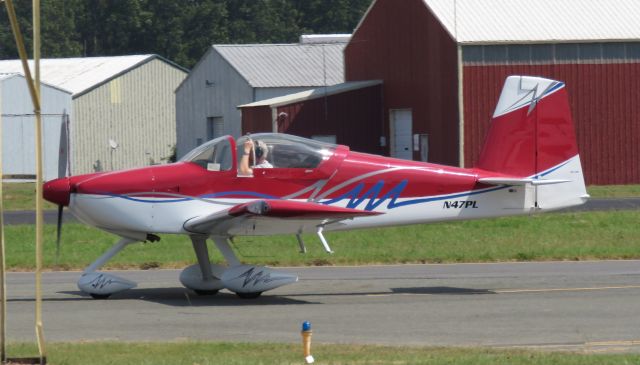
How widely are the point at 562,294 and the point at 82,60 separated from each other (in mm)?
52091

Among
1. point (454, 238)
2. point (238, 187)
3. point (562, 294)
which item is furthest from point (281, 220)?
point (454, 238)

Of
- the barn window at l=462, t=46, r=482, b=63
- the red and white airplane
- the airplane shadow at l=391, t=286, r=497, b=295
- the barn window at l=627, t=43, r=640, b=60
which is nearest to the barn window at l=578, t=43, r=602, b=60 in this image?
the barn window at l=627, t=43, r=640, b=60

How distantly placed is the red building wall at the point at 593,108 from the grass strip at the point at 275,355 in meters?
26.8

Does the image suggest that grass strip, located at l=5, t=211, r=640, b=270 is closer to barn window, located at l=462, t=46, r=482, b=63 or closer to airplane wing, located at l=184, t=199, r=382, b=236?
airplane wing, located at l=184, t=199, r=382, b=236

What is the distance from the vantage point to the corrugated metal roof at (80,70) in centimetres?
5675

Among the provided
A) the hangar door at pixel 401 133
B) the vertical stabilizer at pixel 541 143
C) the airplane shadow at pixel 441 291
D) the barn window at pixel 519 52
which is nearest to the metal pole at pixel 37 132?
the airplane shadow at pixel 441 291

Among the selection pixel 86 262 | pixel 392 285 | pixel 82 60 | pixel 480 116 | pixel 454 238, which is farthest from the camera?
pixel 82 60

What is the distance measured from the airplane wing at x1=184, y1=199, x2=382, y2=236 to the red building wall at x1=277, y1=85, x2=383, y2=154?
27.3m

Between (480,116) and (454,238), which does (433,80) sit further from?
(454,238)

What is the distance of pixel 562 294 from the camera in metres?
13.4

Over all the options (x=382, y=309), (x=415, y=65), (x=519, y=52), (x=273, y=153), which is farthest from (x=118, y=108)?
(x=382, y=309)

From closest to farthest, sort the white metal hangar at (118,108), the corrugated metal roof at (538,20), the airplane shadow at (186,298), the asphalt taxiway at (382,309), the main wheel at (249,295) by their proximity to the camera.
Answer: the asphalt taxiway at (382,309) → the airplane shadow at (186,298) → the main wheel at (249,295) → the corrugated metal roof at (538,20) → the white metal hangar at (118,108)

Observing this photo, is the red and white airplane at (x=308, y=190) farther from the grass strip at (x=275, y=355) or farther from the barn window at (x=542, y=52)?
the barn window at (x=542, y=52)

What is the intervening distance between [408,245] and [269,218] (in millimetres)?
7237
